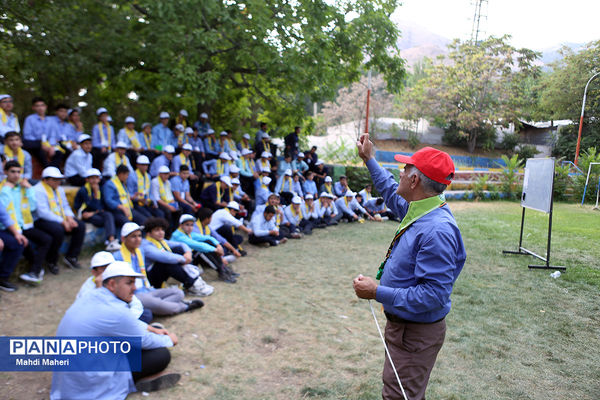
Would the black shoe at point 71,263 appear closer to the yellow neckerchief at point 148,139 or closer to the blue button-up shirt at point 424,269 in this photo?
the yellow neckerchief at point 148,139

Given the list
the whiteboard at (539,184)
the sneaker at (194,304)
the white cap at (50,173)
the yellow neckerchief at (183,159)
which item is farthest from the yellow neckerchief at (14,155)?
the whiteboard at (539,184)

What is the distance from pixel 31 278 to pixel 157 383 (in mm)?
3385

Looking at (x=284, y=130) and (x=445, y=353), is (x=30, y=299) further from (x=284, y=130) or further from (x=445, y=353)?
(x=284, y=130)

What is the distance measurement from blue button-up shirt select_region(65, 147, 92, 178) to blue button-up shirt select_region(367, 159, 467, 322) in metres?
7.12

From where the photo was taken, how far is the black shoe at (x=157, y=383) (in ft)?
11.5

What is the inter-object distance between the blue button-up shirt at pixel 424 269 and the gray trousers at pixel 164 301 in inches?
139

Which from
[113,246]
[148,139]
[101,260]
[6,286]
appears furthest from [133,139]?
[101,260]

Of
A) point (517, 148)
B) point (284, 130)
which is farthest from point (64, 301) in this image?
point (517, 148)

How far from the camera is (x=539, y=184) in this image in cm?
742

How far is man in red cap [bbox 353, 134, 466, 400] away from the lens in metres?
1.91

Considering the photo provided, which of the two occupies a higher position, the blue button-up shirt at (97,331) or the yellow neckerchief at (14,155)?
the yellow neckerchief at (14,155)

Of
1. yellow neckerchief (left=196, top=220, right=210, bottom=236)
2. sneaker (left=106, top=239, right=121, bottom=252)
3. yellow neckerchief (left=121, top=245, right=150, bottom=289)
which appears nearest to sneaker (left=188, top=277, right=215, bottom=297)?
yellow neckerchief (left=121, top=245, right=150, bottom=289)

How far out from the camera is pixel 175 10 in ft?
27.9

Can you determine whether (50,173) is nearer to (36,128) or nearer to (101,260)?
(36,128)
